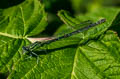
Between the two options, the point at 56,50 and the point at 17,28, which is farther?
the point at 17,28

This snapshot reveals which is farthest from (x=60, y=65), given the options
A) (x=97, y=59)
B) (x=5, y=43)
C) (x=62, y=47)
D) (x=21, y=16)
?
(x=21, y=16)

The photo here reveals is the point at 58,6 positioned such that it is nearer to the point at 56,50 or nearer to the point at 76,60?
the point at 56,50

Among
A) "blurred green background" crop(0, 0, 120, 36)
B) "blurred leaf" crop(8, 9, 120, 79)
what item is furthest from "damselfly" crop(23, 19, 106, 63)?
"blurred green background" crop(0, 0, 120, 36)

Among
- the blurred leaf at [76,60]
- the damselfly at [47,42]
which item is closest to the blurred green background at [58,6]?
the damselfly at [47,42]

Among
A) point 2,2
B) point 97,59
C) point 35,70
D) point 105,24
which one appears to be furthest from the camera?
point 2,2

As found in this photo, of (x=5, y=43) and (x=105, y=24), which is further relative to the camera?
(x=105, y=24)

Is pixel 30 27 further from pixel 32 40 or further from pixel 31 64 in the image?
pixel 31 64

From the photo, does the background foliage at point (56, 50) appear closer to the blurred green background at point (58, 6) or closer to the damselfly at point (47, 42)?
the damselfly at point (47, 42)

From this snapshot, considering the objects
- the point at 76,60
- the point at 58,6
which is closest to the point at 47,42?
the point at 76,60
